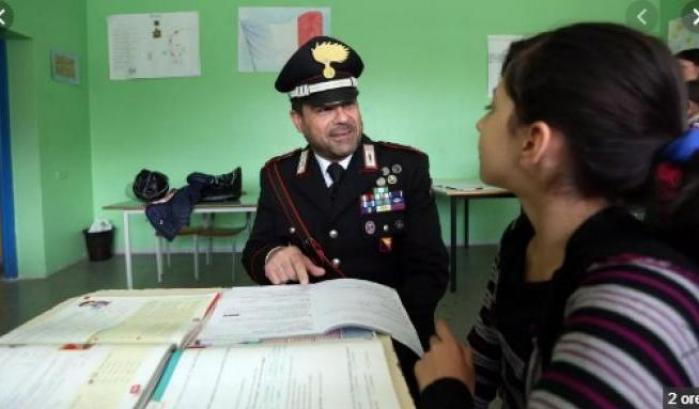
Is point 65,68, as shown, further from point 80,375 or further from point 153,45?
point 80,375

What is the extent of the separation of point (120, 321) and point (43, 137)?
3963 millimetres

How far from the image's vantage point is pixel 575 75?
0.53m

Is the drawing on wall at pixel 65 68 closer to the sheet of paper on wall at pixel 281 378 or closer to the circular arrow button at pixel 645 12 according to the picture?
the sheet of paper on wall at pixel 281 378

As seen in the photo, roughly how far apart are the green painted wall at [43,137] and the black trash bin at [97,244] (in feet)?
0.35

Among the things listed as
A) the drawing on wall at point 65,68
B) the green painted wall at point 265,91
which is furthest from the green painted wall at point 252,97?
the drawing on wall at point 65,68

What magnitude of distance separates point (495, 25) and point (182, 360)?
4841 mm

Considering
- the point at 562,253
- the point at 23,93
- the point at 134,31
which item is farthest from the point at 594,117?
the point at 134,31

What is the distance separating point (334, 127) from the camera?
51.5 inches

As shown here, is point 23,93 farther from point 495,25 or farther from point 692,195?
point 692,195

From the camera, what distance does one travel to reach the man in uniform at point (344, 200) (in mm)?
1289

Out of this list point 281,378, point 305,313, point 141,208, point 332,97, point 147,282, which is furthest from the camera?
point 147,282

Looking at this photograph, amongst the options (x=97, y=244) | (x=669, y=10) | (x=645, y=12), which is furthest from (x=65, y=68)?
(x=669, y=10)

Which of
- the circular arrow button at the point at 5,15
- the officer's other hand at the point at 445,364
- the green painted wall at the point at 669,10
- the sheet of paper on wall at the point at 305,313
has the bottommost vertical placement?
the officer's other hand at the point at 445,364

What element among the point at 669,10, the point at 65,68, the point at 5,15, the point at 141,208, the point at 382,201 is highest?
the point at 669,10
